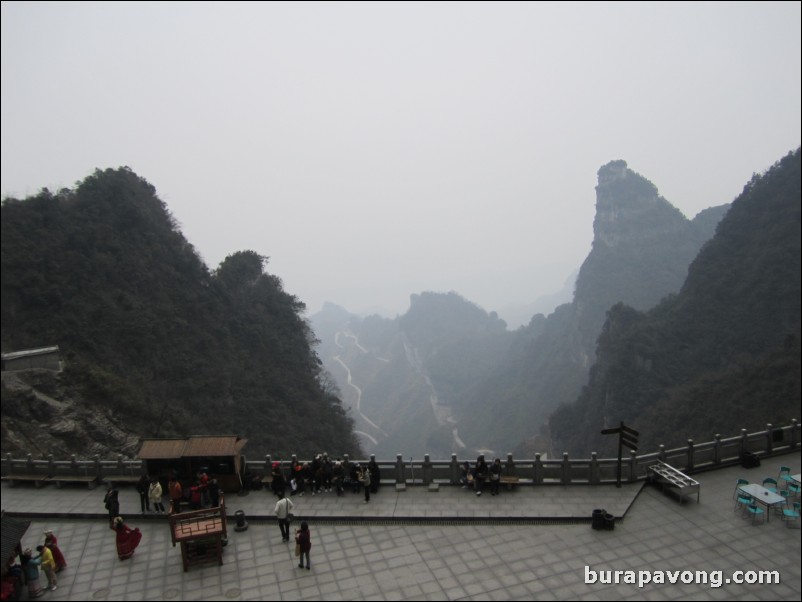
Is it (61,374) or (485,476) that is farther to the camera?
(61,374)

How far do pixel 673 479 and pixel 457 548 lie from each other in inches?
250

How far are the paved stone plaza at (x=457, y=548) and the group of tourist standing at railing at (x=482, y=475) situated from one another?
343mm

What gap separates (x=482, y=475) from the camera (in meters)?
15.1

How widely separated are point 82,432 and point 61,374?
4909 mm

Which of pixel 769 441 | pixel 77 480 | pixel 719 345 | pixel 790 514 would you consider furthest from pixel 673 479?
pixel 719 345

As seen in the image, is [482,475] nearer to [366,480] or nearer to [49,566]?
[366,480]

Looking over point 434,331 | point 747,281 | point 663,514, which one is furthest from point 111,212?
point 434,331

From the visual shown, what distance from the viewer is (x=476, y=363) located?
167m

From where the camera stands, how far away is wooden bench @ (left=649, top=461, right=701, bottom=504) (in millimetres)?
13695

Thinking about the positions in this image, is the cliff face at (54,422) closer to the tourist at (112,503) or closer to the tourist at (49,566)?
the tourist at (112,503)

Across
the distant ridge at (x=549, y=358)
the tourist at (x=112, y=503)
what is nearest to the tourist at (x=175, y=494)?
the tourist at (x=112, y=503)

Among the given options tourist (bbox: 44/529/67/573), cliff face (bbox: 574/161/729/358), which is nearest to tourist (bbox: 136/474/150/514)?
tourist (bbox: 44/529/67/573)

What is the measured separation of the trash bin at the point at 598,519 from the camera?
42.4 feet

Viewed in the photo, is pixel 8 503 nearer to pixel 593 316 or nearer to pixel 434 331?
pixel 593 316
